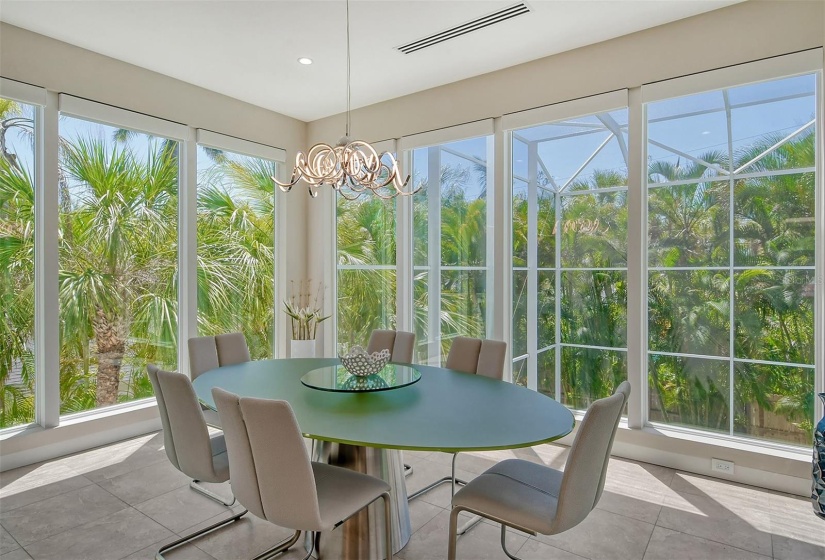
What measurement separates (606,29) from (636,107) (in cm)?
61

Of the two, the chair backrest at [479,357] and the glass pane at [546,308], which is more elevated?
the glass pane at [546,308]

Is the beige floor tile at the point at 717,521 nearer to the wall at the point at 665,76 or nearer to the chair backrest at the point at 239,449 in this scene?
the wall at the point at 665,76

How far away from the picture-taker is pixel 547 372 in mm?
4086

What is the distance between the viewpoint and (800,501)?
9.34 feet

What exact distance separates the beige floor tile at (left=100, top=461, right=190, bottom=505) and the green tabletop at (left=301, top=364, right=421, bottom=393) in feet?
3.99

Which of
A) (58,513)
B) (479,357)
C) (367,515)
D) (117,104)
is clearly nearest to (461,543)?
(367,515)

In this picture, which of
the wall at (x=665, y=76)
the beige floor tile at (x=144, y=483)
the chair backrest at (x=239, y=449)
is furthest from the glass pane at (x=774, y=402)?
the beige floor tile at (x=144, y=483)

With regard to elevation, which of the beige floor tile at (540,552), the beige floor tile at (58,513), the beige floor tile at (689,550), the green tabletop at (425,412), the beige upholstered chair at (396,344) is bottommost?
the beige floor tile at (540,552)

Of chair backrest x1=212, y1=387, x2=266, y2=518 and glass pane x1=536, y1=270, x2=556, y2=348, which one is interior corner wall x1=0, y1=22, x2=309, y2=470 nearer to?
chair backrest x1=212, y1=387, x2=266, y2=518

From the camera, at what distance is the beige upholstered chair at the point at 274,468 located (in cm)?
167

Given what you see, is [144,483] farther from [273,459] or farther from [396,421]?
[396,421]

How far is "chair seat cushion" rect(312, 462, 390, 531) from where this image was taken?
1812 millimetres

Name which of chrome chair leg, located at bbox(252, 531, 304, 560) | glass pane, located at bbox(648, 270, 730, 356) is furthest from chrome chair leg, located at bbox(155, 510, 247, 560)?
glass pane, located at bbox(648, 270, 730, 356)

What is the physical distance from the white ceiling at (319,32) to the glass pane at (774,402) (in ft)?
8.13
